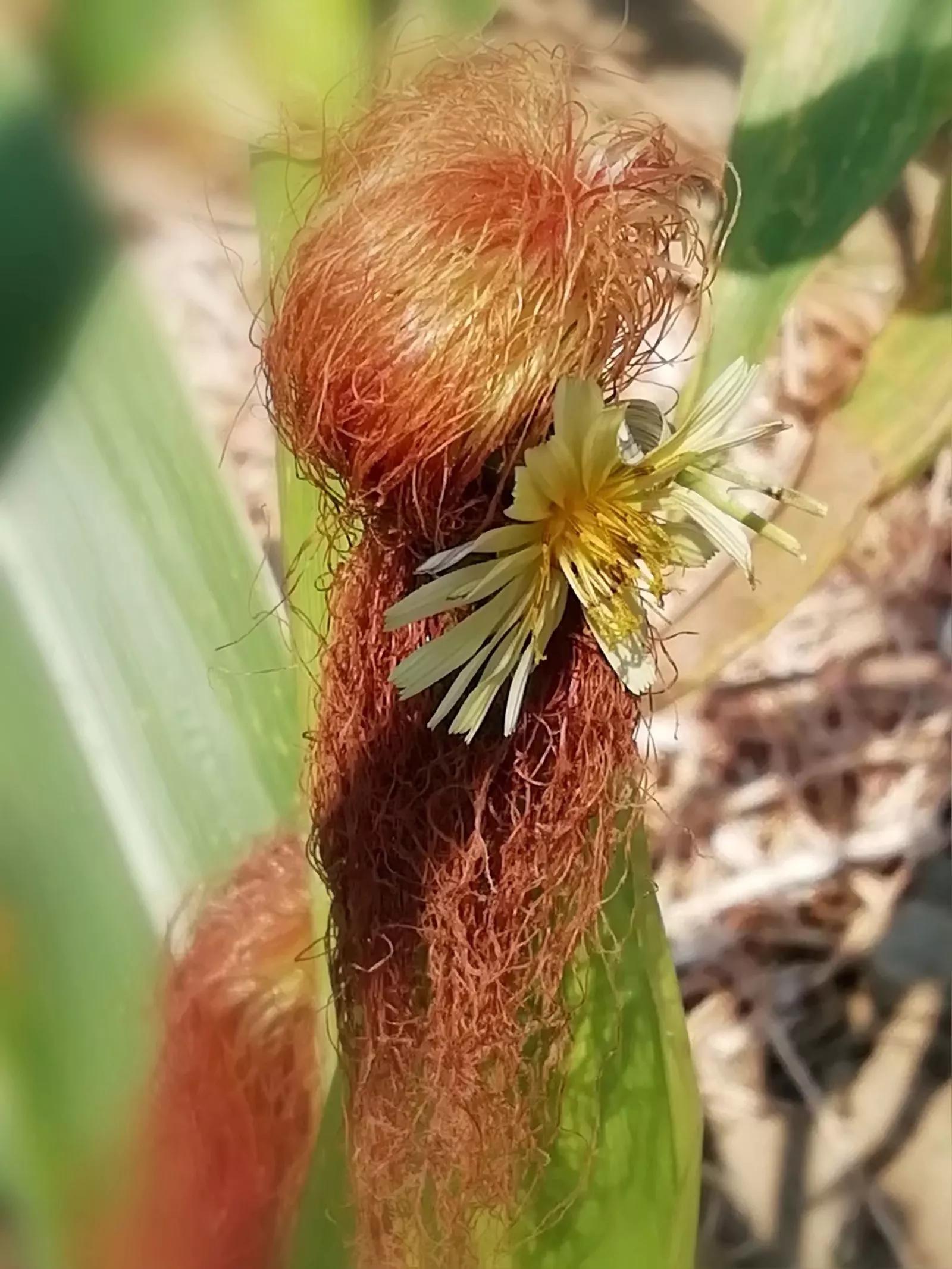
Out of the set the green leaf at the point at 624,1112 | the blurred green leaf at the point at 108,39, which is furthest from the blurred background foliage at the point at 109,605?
the green leaf at the point at 624,1112

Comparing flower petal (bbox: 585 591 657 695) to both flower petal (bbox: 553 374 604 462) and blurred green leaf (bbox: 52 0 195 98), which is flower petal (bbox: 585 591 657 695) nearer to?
flower petal (bbox: 553 374 604 462)

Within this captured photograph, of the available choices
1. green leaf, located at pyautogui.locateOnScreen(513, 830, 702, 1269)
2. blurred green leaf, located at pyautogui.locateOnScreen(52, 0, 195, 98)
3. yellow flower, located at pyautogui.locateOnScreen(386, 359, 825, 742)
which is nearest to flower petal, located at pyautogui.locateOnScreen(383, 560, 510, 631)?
yellow flower, located at pyautogui.locateOnScreen(386, 359, 825, 742)

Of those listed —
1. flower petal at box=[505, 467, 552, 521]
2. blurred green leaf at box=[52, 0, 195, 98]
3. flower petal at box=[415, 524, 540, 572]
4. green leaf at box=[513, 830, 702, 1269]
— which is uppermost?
blurred green leaf at box=[52, 0, 195, 98]

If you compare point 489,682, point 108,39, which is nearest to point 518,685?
point 489,682

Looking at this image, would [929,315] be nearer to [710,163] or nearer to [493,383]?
[710,163]

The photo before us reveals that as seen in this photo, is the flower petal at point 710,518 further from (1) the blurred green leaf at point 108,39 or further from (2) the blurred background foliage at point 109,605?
(1) the blurred green leaf at point 108,39

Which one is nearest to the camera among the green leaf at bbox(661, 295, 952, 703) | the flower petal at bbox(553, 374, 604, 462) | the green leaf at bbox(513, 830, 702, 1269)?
the flower petal at bbox(553, 374, 604, 462)

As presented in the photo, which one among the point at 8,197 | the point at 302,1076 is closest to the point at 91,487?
the point at 8,197

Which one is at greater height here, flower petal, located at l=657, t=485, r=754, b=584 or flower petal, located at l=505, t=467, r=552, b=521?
flower petal, located at l=505, t=467, r=552, b=521
